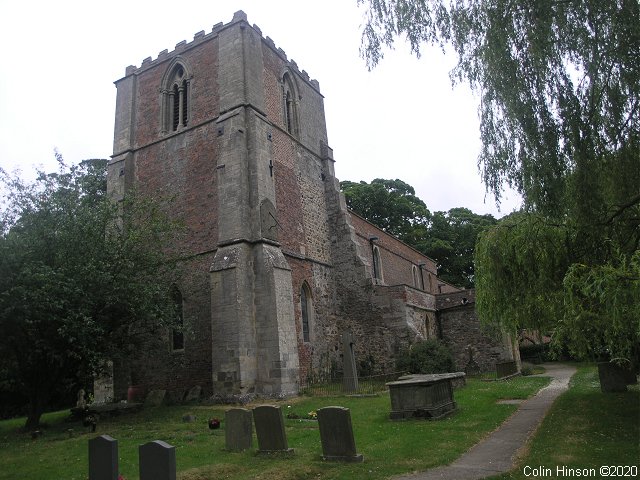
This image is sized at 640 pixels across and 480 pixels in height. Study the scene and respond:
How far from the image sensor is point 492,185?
10227mm

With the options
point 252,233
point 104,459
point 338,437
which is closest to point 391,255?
point 252,233

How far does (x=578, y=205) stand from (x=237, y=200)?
12238 millimetres

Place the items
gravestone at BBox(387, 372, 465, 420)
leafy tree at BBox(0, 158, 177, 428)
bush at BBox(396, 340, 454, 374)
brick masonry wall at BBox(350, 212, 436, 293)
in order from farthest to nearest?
brick masonry wall at BBox(350, 212, 436, 293) < bush at BBox(396, 340, 454, 374) < leafy tree at BBox(0, 158, 177, 428) < gravestone at BBox(387, 372, 465, 420)

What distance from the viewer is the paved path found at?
23.1 feet

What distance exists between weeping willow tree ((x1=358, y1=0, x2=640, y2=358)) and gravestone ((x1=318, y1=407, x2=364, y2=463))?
4.34m

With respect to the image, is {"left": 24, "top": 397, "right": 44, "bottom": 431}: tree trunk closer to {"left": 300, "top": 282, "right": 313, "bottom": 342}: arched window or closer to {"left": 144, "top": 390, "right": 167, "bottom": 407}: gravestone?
{"left": 144, "top": 390, "right": 167, "bottom": 407}: gravestone

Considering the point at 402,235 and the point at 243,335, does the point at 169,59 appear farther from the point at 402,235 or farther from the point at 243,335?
the point at 402,235

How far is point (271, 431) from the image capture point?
893cm

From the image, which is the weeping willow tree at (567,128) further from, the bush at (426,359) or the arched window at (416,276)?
the arched window at (416,276)

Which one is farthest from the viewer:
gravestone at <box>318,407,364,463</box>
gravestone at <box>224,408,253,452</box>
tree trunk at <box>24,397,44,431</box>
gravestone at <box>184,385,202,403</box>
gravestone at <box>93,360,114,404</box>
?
gravestone at <box>93,360,114,404</box>

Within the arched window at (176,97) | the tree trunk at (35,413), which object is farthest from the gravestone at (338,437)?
the arched window at (176,97)

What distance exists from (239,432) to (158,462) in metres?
4.12

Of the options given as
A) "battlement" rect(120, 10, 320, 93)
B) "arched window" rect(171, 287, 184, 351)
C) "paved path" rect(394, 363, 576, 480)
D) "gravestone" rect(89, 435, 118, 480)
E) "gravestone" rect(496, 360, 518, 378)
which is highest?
"battlement" rect(120, 10, 320, 93)

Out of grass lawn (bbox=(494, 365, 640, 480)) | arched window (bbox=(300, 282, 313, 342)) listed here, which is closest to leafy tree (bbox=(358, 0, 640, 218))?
grass lawn (bbox=(494, 365, 640, 480))
